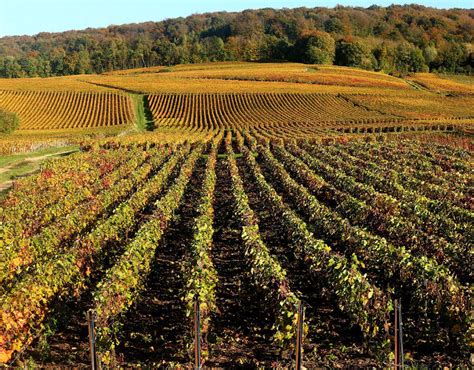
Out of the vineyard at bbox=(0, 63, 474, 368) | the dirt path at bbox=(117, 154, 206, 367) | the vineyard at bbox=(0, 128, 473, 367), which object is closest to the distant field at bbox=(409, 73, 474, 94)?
the vineyard at bbox=(0, 63, 474, 368)

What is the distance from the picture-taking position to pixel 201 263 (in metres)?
11.5

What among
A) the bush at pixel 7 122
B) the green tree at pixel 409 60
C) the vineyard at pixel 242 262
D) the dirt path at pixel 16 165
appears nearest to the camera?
the vineyard at pixel 242 262

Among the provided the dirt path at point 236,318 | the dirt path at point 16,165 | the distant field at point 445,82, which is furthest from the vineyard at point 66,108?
the distant field at point 445,82

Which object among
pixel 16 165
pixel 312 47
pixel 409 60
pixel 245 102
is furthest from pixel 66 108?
pixel 409 60

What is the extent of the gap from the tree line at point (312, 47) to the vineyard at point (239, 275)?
115 meters

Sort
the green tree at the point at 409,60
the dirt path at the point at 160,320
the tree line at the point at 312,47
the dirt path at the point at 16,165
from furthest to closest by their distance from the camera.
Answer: the tree line at the point at 312,47 < the green tree at the point at 409,60 < the dirt path at the point at 16,165 < the dirt path at the point at 160,320

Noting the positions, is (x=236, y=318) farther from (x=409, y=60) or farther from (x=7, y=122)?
(x=409, y=60)

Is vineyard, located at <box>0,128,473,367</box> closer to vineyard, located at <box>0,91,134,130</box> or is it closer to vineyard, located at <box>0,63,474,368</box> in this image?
vineyard, located at <box>0,63,474,368</box>

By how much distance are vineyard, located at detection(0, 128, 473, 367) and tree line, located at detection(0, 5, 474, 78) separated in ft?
378

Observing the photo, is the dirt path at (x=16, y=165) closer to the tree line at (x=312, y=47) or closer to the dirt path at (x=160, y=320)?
the dirt path at (x=160, y=320)

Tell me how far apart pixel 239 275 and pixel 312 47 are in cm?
12280

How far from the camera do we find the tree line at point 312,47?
12800 centimetres

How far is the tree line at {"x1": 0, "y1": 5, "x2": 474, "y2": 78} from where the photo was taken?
420 ft

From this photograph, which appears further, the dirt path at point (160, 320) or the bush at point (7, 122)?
the bush at point (7, 122)
